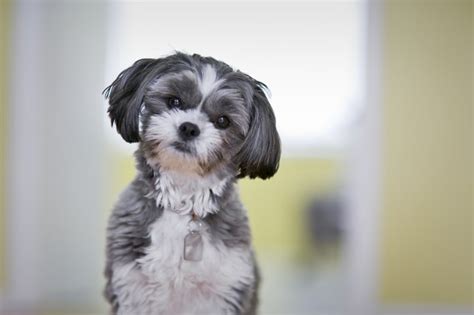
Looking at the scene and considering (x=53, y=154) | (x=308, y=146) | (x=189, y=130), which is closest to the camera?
(x=189, y=130)

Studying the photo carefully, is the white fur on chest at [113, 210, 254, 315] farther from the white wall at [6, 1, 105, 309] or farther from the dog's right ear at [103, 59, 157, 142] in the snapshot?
the white wall at [6, 1, 105, 309]

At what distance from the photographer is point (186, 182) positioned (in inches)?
19.4

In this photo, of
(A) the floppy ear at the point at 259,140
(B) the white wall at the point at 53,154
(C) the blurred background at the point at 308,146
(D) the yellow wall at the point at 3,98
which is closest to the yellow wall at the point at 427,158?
(C) the blurred background at the point at 308,146

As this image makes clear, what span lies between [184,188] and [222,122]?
0.23ft

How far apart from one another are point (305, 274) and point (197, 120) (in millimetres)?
1651

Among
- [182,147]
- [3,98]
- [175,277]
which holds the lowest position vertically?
[175,277]

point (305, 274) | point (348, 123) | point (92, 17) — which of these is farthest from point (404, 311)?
point (92, 17)

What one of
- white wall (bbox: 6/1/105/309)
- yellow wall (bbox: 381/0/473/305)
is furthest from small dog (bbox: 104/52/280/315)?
yellow wall (bbox: 381/0/473/305)

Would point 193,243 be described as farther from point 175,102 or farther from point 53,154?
point 53,154

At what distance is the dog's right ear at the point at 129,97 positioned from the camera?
0.48 metres

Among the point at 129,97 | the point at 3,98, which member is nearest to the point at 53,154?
the point at 3,98

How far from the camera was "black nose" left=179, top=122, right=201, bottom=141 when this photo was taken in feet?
1.53

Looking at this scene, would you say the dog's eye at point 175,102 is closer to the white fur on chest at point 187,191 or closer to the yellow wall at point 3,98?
the white fur on chest at point 187,191

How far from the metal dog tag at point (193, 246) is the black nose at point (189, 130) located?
10cm
